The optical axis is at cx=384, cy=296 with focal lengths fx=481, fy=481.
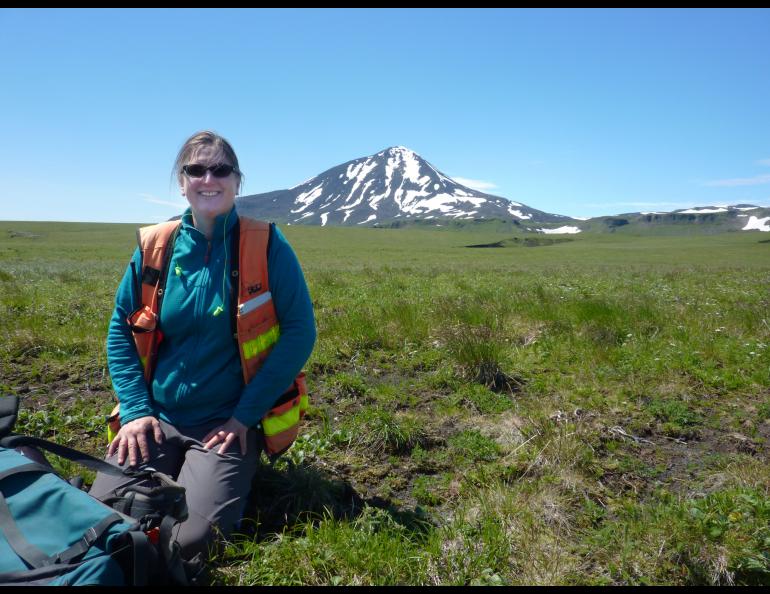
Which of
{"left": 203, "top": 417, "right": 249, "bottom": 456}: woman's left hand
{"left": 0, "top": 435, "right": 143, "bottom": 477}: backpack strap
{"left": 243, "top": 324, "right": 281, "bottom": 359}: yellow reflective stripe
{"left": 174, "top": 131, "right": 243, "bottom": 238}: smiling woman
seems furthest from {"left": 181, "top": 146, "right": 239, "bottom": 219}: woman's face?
{"left": 0, "top": 435, "right": 143, "bottom": 477}: backpack strap

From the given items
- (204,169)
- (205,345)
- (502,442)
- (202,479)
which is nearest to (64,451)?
(202,479)

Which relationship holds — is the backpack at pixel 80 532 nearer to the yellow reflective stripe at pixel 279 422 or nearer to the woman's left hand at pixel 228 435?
the woman's left hand at pixel 228 435

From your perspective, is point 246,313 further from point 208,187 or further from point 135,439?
point 135,439

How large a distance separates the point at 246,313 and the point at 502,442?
8.22 ft

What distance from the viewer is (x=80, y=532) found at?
2252 millimetres

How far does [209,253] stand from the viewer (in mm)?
3656

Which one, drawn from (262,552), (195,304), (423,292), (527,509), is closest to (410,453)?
(527,509)

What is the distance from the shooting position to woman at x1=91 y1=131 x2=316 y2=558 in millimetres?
3400

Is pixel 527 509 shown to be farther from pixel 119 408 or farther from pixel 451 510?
pixel 119 408

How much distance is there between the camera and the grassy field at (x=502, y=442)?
2789 mm

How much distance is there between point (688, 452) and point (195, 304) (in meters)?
4.28

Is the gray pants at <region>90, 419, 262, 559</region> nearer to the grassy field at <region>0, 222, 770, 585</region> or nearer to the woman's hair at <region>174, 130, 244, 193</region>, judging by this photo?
the grassy field at <region>0, 222, 770, 585</region>

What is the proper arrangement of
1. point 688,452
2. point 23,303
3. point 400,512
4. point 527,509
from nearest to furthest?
point 527,509, point 400,512, point 688,452, point 23,303

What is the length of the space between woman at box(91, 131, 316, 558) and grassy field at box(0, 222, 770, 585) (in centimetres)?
63
